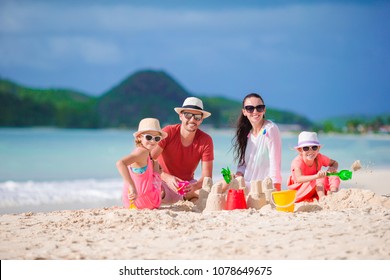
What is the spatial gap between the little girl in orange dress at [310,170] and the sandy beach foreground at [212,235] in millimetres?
502

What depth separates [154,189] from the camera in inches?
197

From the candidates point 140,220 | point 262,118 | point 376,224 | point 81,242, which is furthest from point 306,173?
point 81,242

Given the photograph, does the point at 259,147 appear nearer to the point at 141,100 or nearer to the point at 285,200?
the point at 285,200

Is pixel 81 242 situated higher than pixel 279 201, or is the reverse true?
pixel 279 201

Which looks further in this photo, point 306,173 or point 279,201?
point 306,173

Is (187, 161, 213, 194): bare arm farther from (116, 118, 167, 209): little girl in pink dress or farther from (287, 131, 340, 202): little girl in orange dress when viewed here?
(287, 131, 340, 202): little girl in orange dress

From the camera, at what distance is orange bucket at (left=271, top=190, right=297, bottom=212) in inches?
183

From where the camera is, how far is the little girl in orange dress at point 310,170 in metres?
5.37

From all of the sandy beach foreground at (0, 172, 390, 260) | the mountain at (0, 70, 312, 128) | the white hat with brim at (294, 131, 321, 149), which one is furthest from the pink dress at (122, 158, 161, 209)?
the mountain at (0, 70, 312, 128)
